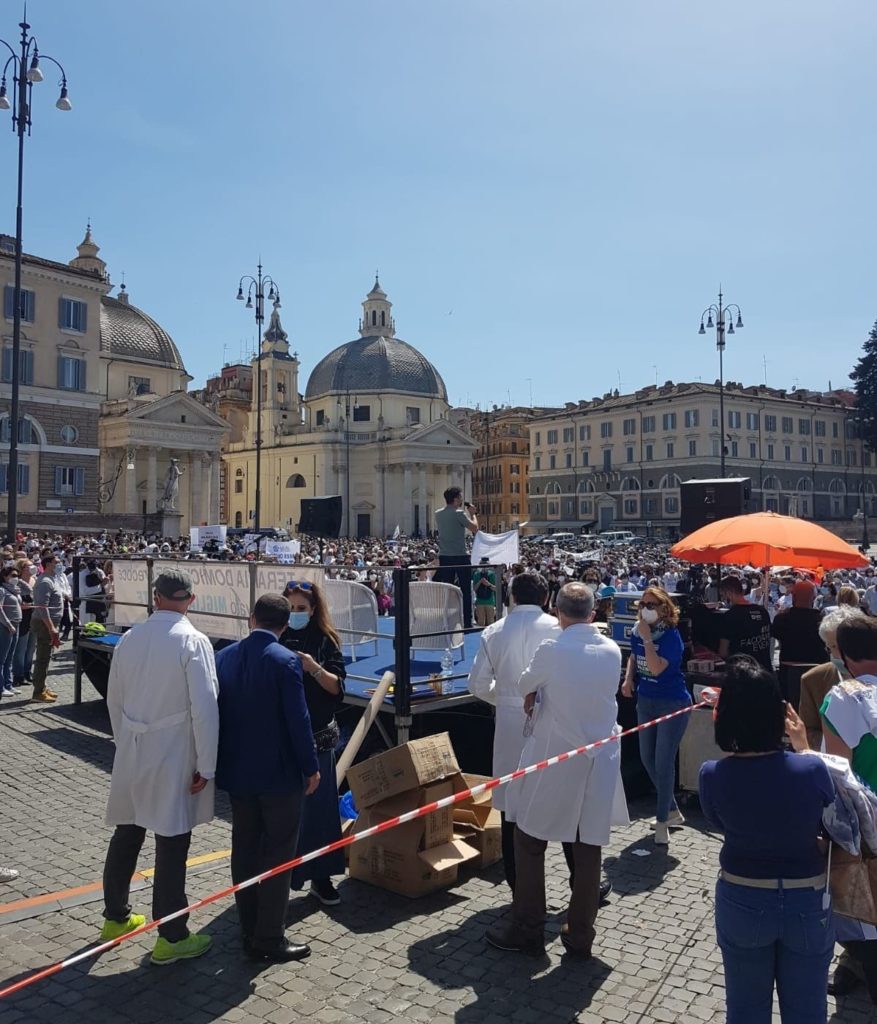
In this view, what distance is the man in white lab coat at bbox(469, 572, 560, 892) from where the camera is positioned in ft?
17.0

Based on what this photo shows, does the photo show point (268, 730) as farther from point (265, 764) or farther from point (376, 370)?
point (376, 370)

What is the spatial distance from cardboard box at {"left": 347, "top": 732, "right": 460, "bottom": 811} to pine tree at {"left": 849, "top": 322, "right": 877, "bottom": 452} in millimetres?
87180

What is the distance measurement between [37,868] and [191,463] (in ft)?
204

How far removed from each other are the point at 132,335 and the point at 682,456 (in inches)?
1907

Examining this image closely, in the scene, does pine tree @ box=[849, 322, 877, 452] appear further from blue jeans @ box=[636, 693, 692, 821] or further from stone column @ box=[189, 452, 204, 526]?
blue jeans @ box=[636, 693, 692, 821]

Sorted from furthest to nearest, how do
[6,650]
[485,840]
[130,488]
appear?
[130,488], [6,650], [485,840]

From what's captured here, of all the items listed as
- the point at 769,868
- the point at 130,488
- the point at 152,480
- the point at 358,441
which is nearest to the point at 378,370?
the point at 358,441

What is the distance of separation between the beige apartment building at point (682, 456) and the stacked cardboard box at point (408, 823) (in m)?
68.7

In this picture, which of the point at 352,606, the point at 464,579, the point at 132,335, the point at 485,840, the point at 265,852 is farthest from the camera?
the point at 132,335

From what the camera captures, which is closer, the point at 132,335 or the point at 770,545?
the point at 770,545

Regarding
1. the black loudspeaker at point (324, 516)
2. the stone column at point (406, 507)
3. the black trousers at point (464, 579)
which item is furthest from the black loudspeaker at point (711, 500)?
the stone column at point (406, 507)

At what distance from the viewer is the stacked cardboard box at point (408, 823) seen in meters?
5.36

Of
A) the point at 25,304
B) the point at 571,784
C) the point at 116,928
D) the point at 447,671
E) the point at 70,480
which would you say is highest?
the point at 25,304

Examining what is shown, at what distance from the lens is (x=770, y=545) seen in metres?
8.91
